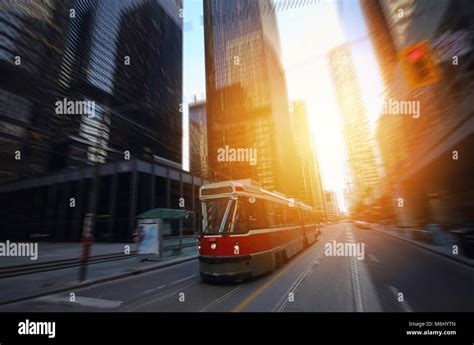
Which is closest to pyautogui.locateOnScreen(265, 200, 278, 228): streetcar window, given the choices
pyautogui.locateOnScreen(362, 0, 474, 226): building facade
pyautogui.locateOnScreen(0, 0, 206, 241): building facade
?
pyautogui.locateOnScreen(0, 0, 206, 241): building facade

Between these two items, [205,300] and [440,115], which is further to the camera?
[440,115]

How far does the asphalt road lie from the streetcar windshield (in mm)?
1655

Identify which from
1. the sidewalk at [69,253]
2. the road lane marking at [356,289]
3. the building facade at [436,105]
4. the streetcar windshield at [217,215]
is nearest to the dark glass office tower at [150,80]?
the streetcar windshield at [217,215]

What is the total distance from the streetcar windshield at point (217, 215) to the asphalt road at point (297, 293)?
1.65 metres

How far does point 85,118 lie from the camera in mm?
11922

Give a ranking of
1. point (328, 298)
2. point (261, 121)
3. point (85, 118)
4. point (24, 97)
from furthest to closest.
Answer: point (261, 121), point (24, 97), point (85, 118), point (328, 298)

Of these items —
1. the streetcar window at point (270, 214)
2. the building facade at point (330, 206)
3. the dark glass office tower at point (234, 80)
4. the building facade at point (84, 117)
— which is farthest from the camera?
the building facade at point (330, 206)

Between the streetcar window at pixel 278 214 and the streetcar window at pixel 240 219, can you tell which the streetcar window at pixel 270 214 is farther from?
the streetcar window at pixel 240 219

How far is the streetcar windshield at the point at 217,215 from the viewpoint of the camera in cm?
663
